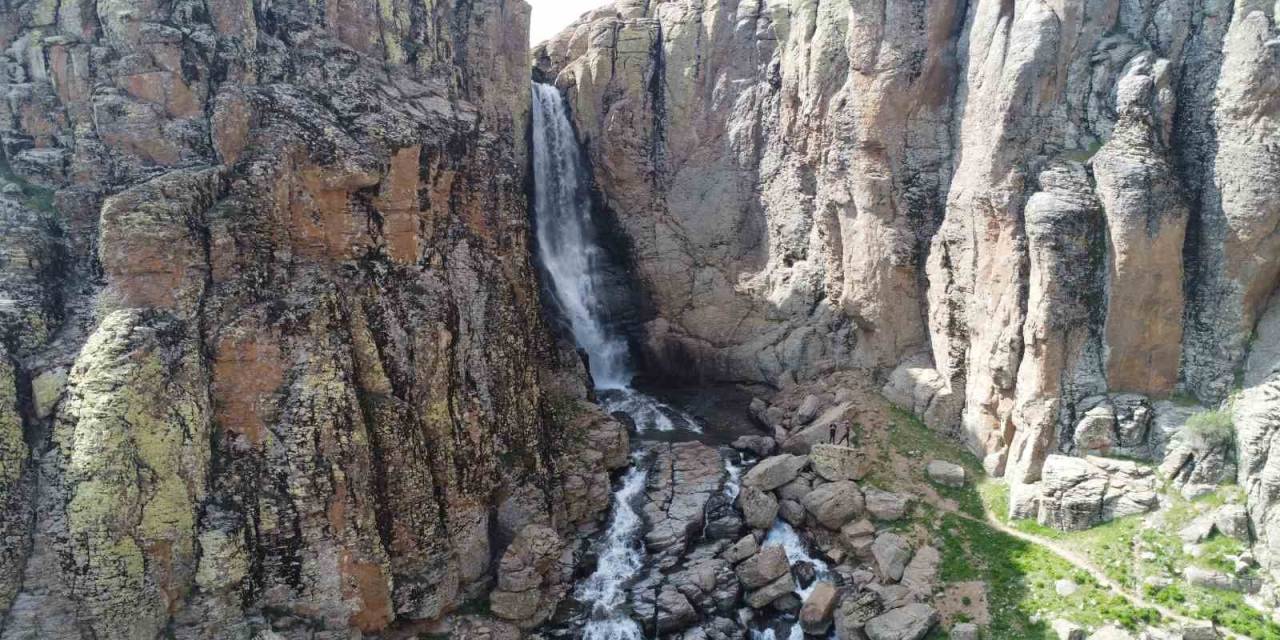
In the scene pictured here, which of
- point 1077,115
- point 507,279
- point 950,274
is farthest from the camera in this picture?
point 950,274

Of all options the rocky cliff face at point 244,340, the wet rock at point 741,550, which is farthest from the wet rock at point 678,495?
the rocky cliff face at point 244,340

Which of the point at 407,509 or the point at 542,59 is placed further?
the point at 542,59

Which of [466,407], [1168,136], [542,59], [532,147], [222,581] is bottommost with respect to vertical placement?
[222,581]

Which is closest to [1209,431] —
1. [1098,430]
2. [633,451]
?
[1098,430]

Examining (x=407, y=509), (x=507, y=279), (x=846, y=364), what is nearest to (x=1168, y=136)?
(x=846, y=364)

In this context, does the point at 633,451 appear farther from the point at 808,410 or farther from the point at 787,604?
the point at 787,604

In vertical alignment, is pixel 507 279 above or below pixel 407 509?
above

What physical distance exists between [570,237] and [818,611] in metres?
25.7

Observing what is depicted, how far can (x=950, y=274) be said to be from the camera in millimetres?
33781

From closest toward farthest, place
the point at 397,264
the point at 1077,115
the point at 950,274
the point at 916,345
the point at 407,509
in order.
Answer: the point at 407,509 → the point at 397,264 → the point at 1077,115 → the point at 950,274 → the point at 916,345

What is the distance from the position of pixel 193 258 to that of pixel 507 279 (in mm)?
11905

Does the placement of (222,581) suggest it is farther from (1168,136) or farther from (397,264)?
(1168,136)

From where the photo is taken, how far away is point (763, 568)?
27.6 meters

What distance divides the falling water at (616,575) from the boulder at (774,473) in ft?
15.6
